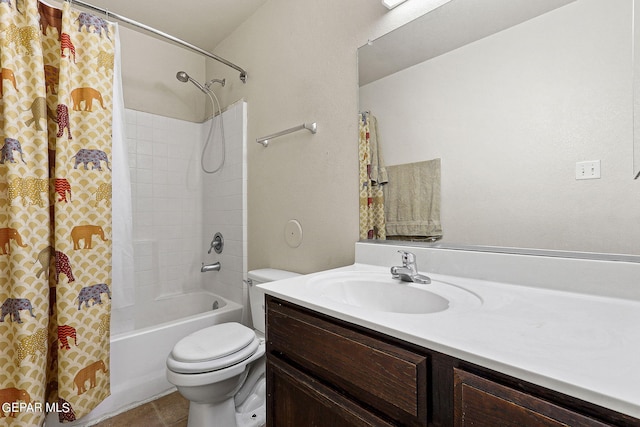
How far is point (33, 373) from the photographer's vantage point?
1174 millimetres

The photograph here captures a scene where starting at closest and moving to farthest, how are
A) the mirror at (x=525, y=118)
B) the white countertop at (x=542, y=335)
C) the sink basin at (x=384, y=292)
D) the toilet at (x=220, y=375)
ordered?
the white countertop at (x=542, y=335) → the mirror at (x=525, y=118) → the sink basin at (x=384, y=292) → the toilet at (x=220, y=375)

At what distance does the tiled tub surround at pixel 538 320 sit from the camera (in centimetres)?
40

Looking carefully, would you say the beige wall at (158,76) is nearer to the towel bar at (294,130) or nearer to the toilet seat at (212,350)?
the towel bar at (294,130)

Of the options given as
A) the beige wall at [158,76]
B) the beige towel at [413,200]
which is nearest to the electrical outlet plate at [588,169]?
the beige towel at [413,200]

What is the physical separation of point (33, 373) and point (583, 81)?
84.7 inches

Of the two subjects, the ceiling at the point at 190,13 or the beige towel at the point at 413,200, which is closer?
the beige towel at the point at 413,200

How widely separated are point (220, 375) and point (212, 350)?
0.36 ft

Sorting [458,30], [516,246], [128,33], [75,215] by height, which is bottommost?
[516,246]

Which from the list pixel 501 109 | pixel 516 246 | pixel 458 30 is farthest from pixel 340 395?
pixel 458 30

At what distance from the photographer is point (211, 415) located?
4.22 ft

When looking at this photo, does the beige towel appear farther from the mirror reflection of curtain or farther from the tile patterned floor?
the tile patterned floor

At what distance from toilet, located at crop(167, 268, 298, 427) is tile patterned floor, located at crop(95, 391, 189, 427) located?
234 mm

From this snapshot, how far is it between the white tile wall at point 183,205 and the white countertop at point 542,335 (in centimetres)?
143

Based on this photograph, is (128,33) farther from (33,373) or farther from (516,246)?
(516,246)
